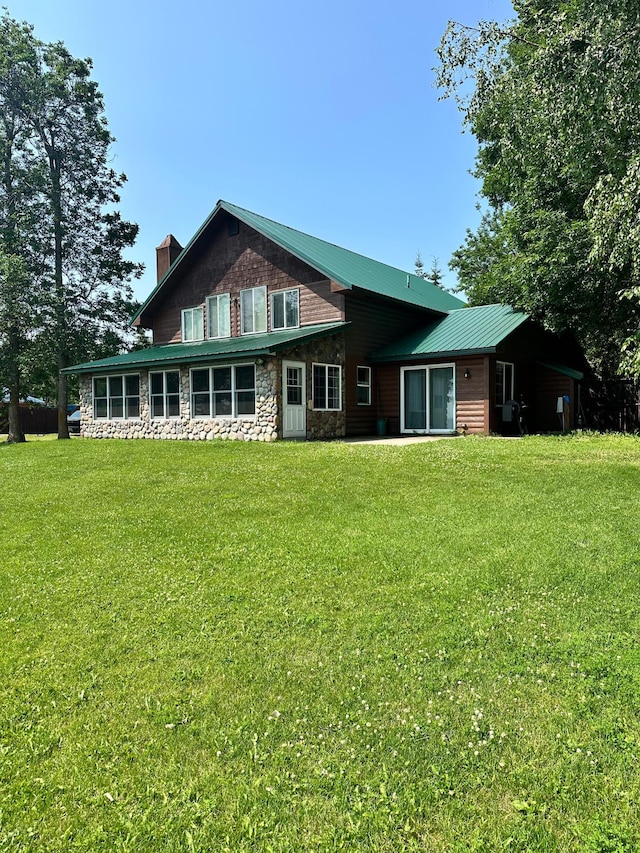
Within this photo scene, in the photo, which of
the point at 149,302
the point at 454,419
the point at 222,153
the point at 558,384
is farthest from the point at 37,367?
the point at 558,384

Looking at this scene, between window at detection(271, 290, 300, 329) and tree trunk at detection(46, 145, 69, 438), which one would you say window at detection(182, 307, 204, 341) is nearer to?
window at detection(271, 290, 300, 329)

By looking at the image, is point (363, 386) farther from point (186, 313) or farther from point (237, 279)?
point (186, 313)

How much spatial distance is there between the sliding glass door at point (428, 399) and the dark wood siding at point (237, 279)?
3.27 m

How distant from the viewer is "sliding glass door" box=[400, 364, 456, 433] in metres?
17.5

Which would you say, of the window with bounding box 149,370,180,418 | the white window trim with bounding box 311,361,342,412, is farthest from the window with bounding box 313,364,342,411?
the window with bounding box 149,370,180,418

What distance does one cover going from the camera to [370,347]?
18734mm

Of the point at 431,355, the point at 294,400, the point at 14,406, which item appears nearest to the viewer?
the point at 294,400

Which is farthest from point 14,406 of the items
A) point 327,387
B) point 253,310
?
point 327,387

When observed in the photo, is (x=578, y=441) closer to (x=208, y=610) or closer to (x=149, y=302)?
(x=208, y=610)

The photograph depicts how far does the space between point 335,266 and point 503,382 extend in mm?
7004

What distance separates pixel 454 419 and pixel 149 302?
13.7 m

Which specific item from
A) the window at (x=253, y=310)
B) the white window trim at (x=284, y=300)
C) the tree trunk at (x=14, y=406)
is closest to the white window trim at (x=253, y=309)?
the window at (x=253, y=310)

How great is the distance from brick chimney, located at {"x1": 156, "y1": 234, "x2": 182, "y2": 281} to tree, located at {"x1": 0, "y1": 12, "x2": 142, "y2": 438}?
12.9ft

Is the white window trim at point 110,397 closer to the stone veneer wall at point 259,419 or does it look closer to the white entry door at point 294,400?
the stone veneer wall at point 259,419
